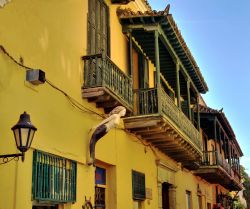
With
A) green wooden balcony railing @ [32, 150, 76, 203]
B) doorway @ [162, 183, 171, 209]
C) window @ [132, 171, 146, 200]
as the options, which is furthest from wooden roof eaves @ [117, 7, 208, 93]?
green wooden balcony railing @ [32, 150, 76, 203]

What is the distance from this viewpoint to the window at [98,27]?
400 inches

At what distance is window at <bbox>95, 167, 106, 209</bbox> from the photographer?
991 centimetres

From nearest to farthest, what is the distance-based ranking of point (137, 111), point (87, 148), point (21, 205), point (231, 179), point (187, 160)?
point (21, 205) → point (87, 148) → point (137, 111) → point (187, 160) → point (231, 179)

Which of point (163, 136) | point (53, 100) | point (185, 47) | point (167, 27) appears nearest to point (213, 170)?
point (185, 47)

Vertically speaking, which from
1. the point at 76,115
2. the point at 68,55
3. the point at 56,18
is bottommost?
the point at 76,115

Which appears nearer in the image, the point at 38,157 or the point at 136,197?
the point at 38,157

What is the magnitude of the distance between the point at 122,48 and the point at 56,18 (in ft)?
11.9

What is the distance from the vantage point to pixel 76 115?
8.91 metres

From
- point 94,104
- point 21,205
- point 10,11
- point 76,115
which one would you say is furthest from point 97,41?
point 21,205

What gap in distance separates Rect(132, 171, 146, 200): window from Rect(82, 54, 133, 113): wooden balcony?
92.0 inches

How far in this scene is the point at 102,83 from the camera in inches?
364

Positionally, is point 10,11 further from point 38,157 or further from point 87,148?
point 87,148

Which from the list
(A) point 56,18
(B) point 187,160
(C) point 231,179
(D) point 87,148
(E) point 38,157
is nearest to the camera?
(E) point 38,157

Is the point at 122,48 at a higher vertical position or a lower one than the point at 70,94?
higher
